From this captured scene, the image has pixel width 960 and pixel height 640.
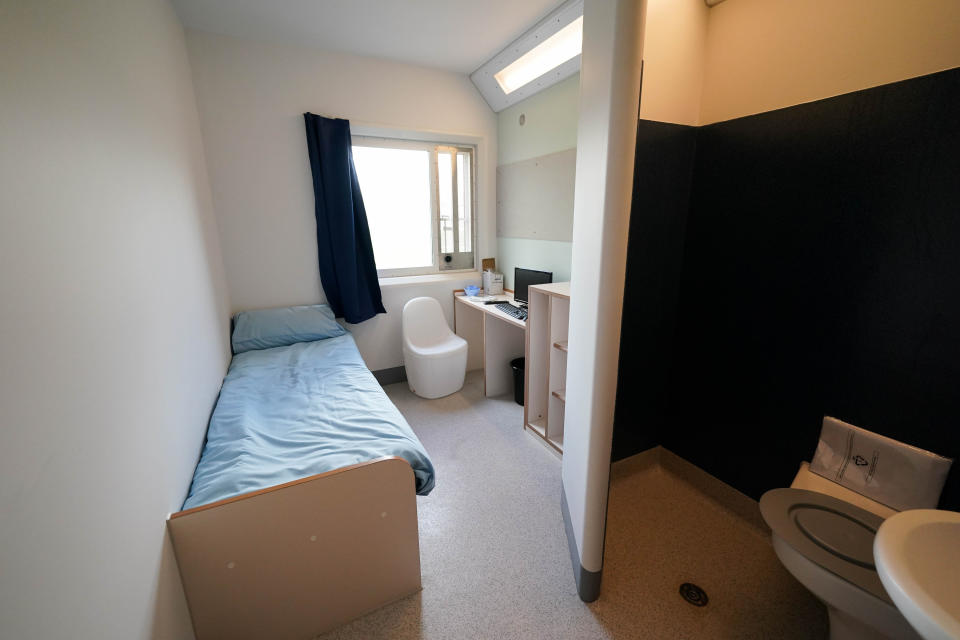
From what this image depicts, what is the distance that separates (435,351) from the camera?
3.12 meters

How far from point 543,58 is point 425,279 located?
196 centimetres

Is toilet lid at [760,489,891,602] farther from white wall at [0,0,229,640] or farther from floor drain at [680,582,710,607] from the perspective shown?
white wall at [0,0,229,640]

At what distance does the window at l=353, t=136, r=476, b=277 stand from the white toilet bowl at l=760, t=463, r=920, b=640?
9.88 feet

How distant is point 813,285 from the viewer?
1.53 meters

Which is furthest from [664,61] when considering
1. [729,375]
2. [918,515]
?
[918,515]

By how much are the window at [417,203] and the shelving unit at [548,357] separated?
156 centimetres

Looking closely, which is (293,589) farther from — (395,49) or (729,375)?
(395,49)

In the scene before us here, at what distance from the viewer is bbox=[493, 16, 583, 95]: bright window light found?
2373 mm

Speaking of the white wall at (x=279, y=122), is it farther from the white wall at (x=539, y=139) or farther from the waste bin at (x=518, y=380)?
the waste bin at (x=518, y=380)

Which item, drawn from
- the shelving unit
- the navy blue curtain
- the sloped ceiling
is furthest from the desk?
the sloped ceiling

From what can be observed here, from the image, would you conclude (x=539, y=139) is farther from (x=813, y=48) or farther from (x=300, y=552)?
(x=300, y=552)

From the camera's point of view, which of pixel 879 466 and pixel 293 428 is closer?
pixel 879 466

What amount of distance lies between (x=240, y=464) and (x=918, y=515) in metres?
2.04

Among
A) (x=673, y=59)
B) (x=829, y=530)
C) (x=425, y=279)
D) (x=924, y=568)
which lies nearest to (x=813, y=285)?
(x=829, y=530)
